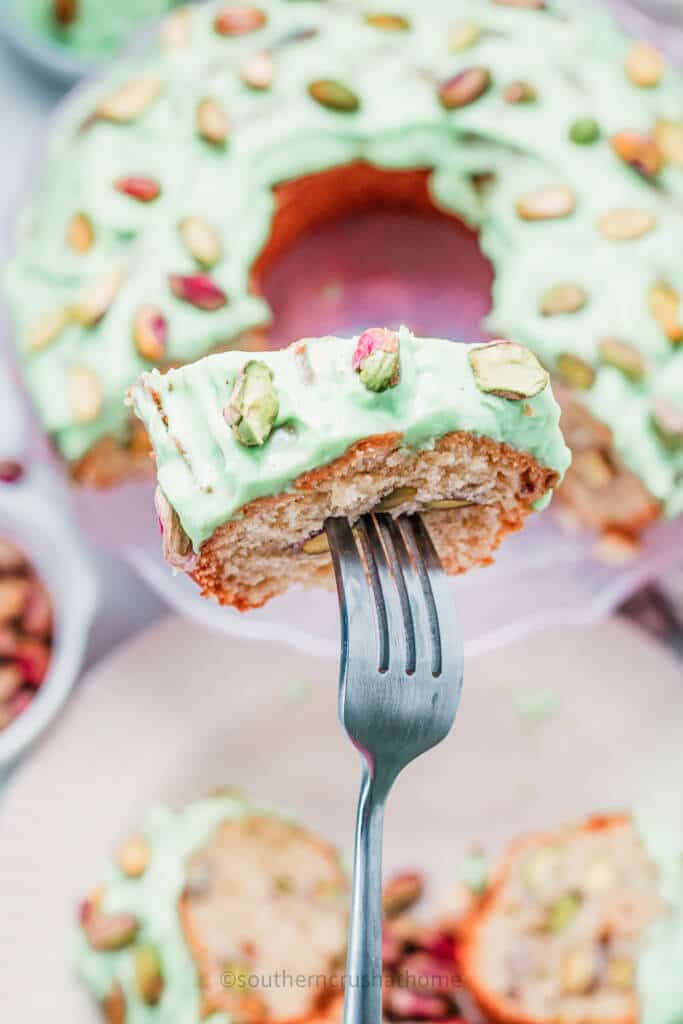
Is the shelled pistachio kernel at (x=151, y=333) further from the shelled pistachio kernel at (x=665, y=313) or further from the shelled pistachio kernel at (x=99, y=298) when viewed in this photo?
the shelled pistachio kernel at (x=665, y=313)

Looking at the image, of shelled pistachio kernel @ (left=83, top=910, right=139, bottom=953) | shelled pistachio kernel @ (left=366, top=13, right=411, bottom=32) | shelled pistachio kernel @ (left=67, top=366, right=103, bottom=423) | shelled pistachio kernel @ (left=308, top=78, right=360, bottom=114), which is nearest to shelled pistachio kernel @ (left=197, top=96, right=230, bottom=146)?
shelled pistachio kernel @ (left=308, top=78, right=360, bottom=114)

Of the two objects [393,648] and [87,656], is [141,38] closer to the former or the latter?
[87,656]

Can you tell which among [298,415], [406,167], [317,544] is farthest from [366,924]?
[406,167]

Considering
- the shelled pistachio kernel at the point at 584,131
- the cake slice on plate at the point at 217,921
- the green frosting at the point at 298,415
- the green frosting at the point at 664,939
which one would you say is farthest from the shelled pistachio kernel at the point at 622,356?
the cake slice on plate at the point at 217,921

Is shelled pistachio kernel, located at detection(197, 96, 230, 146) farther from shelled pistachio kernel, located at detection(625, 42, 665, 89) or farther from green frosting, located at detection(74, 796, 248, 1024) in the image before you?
green frosting, located at detection(74, 796, 248, 1024)

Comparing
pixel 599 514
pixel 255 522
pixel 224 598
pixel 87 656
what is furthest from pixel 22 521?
pixel 599 514

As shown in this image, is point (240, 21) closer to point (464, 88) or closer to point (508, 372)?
point (464, 88)

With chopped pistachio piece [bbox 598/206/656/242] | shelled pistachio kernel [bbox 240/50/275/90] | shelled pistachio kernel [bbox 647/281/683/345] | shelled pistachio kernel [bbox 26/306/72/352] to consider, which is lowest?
shelled pistachio kernel [bbox 647/281/683/345]

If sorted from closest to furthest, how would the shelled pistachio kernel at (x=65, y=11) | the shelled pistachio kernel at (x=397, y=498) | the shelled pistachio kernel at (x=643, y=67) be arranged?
the shelled pistachio kernel at (x=397, y=498), the shelled pistachio kernel at (x=643, y=67), the shelled pistachio kernel at (x=65, y=11)
